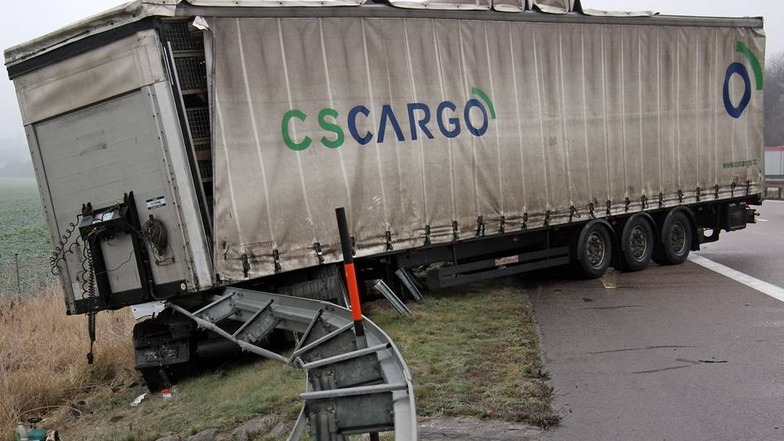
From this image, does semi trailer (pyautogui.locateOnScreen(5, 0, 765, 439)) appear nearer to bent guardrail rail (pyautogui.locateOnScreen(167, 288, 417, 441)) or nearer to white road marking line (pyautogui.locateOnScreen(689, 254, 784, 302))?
bent guardrail rail (pyautogui.locateOnScreen(167, 288, 417, 441))

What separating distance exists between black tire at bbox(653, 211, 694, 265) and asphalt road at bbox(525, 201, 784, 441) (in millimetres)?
939

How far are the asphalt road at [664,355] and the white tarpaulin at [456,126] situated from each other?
157 cm

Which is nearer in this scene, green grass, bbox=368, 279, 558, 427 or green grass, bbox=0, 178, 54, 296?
green grass, bbox=368, 279, 558, 427

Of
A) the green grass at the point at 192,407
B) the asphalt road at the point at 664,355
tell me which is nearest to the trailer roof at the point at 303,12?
the green grass at the point at 192,407

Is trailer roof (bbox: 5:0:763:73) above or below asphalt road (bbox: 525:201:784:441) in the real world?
above

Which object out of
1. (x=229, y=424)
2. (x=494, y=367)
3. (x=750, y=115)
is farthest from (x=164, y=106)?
(x=750, y=115)

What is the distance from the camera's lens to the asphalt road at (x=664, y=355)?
18.1 ft

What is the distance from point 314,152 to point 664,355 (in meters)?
4.44

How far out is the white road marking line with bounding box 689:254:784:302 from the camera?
34.9 ft

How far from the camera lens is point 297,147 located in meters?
8.70

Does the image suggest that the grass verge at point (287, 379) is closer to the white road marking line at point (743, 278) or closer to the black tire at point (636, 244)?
the black tire at point (636, 244)

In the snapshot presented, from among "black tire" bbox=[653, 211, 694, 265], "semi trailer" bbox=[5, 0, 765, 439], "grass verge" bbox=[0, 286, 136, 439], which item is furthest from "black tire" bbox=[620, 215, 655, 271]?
"grass verge" bbox=[0, 286, 136, 439]

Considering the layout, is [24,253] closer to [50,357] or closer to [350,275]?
[50,357]

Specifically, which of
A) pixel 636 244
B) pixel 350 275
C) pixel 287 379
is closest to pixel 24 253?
pixel 636 244
